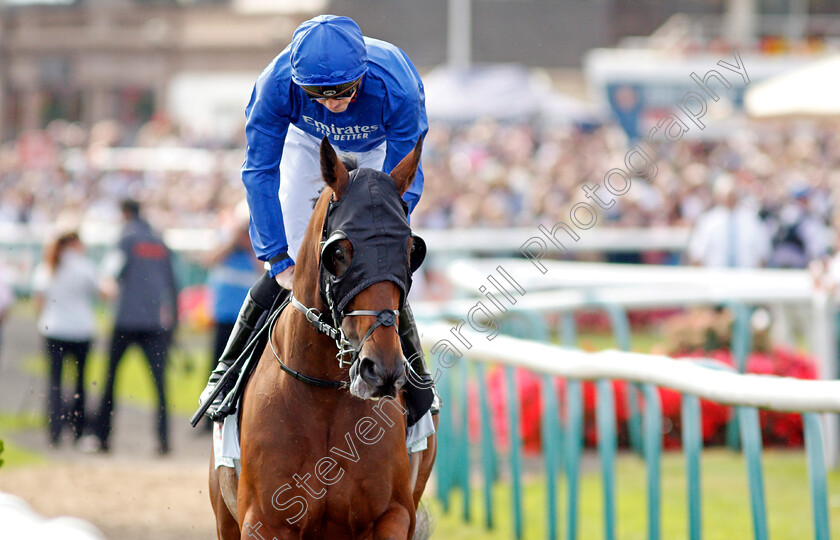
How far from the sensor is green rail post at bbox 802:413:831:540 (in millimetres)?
3127

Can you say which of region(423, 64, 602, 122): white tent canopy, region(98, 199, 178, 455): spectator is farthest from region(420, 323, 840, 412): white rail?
region(423, 64, 602, 122): white tent canopy

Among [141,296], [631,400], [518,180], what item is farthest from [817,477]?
[518,180]

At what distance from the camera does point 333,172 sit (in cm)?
280

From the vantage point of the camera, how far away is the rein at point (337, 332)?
2588mm

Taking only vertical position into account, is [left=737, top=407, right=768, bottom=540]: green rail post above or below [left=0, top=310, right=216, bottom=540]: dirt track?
above

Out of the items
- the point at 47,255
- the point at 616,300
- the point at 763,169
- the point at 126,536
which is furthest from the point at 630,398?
the point at 763,169

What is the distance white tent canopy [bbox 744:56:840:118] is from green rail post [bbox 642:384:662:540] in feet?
13.5

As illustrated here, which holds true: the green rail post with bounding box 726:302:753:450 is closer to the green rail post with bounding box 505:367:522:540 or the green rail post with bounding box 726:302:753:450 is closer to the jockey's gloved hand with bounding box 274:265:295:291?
the green rail post with bounding box 505:367:522:540

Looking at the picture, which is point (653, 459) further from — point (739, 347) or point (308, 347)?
point (739, 347)

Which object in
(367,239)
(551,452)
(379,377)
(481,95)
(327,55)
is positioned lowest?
(551,452)

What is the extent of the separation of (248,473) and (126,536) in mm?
2959

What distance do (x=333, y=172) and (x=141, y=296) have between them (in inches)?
213

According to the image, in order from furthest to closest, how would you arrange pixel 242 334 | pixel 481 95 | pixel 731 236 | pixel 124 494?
pixel 481 95 < pixel 731 236 < pixel 124 494 < pixel 242 334

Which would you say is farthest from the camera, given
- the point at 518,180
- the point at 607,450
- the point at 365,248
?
the point at 518,180
